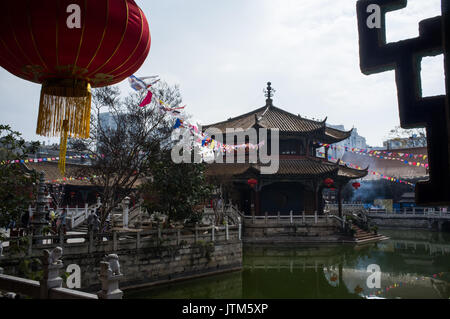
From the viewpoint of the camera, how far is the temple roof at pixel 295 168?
2230cm

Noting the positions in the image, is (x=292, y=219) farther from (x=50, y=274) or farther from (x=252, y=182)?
(x=50, y=274)

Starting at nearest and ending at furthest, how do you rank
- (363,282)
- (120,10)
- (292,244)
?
(120,10), (363,282), (292,244)

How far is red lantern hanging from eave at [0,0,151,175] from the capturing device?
3551 mm

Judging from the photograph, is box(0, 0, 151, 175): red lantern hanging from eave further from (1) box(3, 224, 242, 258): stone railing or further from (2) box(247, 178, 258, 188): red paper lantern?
(2) box(247, 178, 258, 188): red paper lantern

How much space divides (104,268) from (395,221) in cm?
3219

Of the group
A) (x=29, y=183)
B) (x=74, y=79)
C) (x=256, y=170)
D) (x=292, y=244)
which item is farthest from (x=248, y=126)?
(x=74, y=79)

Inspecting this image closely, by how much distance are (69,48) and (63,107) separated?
795mm

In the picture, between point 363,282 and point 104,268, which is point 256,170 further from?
point 104,268

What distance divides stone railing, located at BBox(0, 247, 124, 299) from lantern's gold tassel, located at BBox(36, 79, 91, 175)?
57.6 inches

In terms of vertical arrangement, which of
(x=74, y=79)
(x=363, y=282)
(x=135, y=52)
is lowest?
(x=363, y=282)

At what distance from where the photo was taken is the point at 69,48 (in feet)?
12.3

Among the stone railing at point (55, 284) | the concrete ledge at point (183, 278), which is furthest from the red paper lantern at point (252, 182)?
the stone railing at point (55, 284)

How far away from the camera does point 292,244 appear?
20.8 metres

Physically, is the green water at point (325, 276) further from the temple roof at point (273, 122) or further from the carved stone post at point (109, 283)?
the temple roof at point (273, 122)
